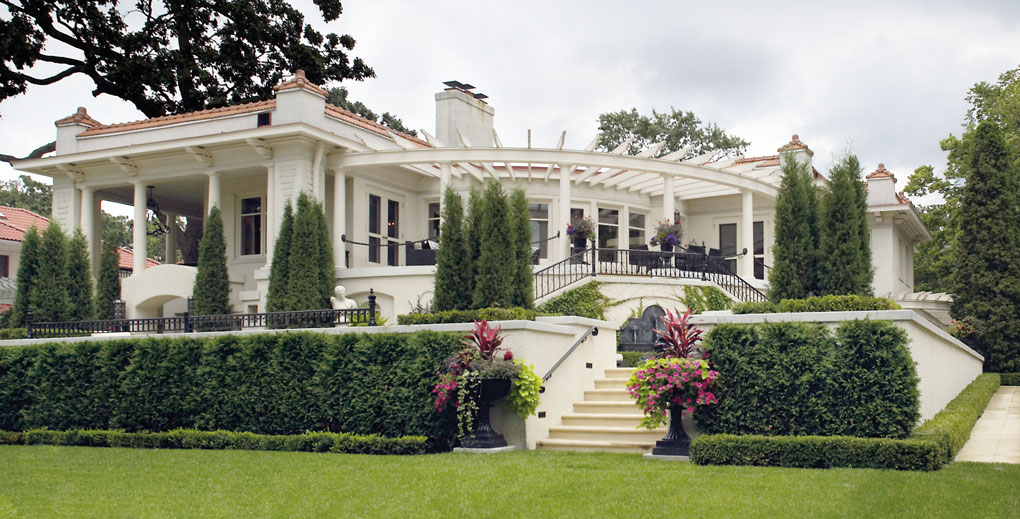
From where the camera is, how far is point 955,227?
30.6 meters

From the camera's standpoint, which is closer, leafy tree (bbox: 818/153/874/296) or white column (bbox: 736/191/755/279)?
leafy tree (bbox: 818/153/874/296)

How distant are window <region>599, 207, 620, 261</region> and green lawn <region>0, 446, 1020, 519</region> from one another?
41.1ft

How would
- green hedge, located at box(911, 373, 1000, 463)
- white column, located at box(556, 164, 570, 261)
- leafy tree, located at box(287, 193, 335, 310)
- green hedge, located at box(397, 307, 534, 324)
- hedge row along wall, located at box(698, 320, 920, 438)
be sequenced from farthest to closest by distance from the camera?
white column, located at box(556, 164, 570, 261), leafy tree, located at box(287, 193, 335, 310), green hedge, located at box(397, 307, 534, 324), hedge row along wall, located at box(698, 320, 920, 438), green hedge, located at box(911, 373, 1000, 463)

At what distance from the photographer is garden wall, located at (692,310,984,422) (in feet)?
35.2

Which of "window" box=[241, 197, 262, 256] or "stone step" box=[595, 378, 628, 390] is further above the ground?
"window" box=[241, 197, 262, 256]

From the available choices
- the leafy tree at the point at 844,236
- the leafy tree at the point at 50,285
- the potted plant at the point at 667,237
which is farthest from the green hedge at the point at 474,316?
the leafy tree at the point at 50,285

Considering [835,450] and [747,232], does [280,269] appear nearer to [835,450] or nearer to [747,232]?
[747,232]

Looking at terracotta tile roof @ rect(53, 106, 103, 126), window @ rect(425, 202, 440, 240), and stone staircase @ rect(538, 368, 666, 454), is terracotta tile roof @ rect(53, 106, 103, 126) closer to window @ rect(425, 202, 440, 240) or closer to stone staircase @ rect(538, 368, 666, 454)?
window @ rect(425, 202, 440, 240)

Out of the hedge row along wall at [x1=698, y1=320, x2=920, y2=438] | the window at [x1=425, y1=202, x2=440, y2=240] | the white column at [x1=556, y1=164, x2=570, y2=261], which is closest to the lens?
the hedge row along wall at [x1=698, y1=320, x2=920, y2=438]

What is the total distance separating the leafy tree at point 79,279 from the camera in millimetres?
20812

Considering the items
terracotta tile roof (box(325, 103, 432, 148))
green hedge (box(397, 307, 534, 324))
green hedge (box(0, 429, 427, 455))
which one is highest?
terracotta tile roof (box(325, 103, 432, 148))

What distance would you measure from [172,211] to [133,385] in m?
12.0

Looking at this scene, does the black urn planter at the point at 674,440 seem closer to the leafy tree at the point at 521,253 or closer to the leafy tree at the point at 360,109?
the leafy tree at the point at 521,253

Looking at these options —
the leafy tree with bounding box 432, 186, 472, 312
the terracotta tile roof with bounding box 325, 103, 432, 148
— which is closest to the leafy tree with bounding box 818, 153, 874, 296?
the leafy tree with bounding box 432, 186, 472, 312
